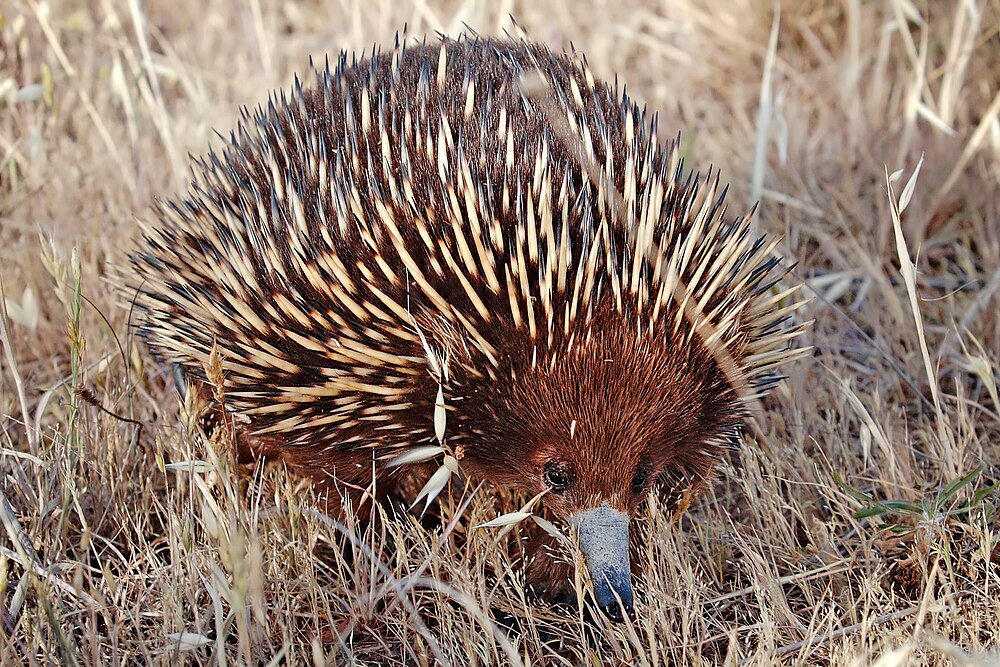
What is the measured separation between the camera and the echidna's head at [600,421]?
1.83 meters

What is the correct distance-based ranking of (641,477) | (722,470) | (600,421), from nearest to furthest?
1. (600,421)
2. (641,477)
3. (722,470)

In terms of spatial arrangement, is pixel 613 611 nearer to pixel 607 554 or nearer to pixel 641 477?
pixel 607 554

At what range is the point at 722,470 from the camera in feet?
7.74

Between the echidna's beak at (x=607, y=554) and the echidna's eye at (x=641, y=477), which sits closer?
the echidna's beak at (x=607, y=554)

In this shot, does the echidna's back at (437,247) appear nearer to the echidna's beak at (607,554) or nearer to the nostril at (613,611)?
the echidna's beak at (607,554)

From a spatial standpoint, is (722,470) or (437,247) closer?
(437,247)

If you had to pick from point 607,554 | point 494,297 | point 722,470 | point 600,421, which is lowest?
point 722,470

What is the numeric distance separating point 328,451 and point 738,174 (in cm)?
197

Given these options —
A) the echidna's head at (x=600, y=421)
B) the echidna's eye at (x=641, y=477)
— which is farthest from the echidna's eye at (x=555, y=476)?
the echidna's eye at (x=641, y=477)

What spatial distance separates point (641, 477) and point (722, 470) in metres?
0.49

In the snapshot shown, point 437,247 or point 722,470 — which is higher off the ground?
point 437,247

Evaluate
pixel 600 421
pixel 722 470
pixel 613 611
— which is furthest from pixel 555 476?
pixel 722 470

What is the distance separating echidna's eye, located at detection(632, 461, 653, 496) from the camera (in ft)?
6.29

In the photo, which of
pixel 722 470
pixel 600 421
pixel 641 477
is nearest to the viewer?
pixel 600 421
